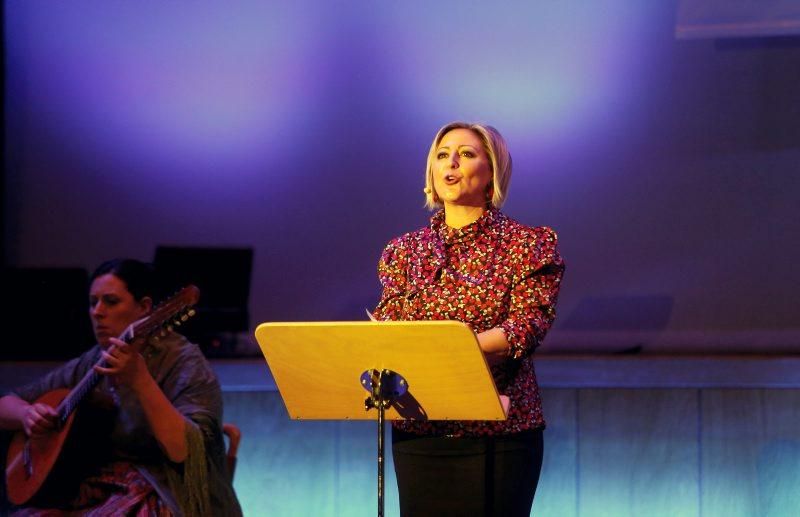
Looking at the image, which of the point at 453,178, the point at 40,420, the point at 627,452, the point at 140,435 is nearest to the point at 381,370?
the point at 453,178

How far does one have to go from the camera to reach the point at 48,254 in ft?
14.6

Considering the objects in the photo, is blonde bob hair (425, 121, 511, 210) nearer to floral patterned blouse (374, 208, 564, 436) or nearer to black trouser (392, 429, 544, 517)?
floral patterned blouse (374, 208, 564, 436)

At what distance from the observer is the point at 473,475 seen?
2.15 meters

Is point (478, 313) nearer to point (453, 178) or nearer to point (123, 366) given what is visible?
point (453, 178)

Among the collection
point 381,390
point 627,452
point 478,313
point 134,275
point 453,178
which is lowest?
point 627,452

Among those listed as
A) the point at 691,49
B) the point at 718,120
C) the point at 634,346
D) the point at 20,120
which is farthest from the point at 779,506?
the point at 20,120

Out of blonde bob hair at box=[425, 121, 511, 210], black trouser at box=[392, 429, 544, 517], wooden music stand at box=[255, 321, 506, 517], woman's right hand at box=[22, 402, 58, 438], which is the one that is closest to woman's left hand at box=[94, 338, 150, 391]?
woman's right hand at box=[22, 402, 58, 438]

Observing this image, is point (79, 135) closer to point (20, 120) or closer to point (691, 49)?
point (20, 120)

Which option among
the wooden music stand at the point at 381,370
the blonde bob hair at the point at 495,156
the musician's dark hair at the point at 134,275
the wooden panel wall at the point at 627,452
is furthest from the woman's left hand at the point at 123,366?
the wooden panel wall at the point at 627,452

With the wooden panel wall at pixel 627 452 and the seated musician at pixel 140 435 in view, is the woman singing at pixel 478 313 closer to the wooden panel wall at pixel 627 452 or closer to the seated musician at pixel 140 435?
the seated musician at pixel 140 435

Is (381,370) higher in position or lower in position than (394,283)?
lower

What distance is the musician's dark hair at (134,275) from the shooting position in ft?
9.42

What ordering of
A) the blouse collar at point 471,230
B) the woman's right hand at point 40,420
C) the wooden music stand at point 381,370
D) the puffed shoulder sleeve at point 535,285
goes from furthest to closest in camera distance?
1. the woman's right hand at point 40,420
2. the blouse collar at point 471,230
3. the puffed shoulder sleeve at point 535,285
4. the wooden music stand at point 381,370

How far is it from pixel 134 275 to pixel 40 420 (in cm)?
49
